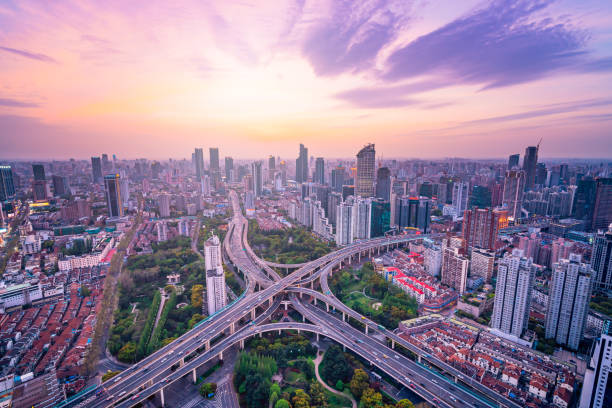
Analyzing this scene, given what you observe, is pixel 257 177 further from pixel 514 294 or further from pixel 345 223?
pixel 514 294

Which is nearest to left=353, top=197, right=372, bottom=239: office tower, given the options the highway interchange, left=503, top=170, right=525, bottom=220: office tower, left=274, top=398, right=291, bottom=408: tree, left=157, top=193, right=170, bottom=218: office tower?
the highway interchange

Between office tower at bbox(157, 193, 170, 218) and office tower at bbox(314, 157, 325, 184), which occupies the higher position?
office tower at bbox(314, 157, 325, 184)

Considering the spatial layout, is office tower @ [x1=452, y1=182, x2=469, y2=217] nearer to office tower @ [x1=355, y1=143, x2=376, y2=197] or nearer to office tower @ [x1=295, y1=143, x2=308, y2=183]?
office tower @ [x1=355, y1=143, x2=376, y2=197]

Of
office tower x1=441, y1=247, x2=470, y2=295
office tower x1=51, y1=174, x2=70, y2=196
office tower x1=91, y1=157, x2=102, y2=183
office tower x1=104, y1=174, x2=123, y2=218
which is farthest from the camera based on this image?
office tower x1=91, y1=157, x2=102, y2=183

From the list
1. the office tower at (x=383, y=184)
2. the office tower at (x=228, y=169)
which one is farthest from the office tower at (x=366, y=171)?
the office tower at (x=228, y=169)

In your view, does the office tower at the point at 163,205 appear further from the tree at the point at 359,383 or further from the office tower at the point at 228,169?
the office tower at the point at 228,169

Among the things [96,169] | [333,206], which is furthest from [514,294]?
[96,169]
